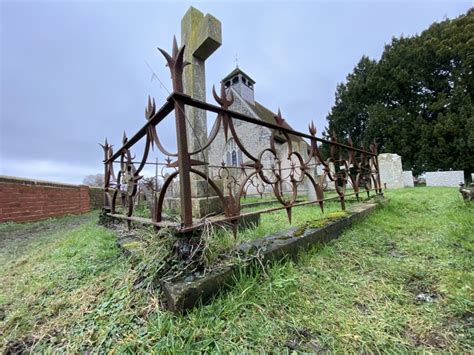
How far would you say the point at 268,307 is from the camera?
3.82ft

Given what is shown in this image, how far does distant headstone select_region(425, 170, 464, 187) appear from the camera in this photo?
10.3 metres

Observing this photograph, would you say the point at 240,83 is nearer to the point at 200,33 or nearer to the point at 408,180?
the point at 408,180

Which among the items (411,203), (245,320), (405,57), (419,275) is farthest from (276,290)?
(405,57)

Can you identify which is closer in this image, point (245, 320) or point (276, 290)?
point (245, 320)

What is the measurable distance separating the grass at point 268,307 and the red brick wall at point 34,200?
4.64 meters

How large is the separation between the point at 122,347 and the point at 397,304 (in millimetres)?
1463

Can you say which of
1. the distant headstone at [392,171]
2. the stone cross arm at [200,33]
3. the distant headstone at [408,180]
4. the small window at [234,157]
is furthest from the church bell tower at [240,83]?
the stone cross arm at [200,33]

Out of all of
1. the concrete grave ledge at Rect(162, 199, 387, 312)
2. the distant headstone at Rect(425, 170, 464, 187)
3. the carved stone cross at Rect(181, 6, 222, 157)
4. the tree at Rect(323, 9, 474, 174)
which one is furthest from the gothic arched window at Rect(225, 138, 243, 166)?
the concrete grave ledge at Rect(162, 199, 387, 312)

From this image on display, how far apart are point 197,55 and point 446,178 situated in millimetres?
13602

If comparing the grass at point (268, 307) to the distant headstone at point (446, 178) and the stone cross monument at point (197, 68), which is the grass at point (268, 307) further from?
the distant headstone at point (446, 178)

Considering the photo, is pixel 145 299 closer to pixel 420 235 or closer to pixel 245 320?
pixel 245 320

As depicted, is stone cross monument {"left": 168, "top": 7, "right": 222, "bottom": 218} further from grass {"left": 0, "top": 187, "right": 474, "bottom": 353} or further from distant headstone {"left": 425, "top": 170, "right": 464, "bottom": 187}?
distant headstone {"left": 425, "top": 170, "right": 464, "bottom": 187}

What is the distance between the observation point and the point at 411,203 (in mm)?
4191

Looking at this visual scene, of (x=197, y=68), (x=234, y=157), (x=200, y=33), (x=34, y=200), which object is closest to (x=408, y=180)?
(x=234, y=157)
